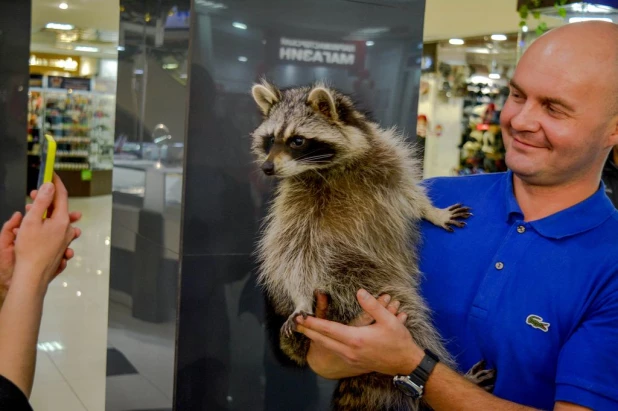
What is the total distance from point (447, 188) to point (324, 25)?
949 millimetres

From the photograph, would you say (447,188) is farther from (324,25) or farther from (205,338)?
(205,338)

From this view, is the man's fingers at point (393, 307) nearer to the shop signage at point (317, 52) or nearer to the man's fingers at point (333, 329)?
the man's fingers at point (333, 329)

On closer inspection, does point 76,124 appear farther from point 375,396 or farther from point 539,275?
point 539,275

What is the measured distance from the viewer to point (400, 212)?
133 centimetres

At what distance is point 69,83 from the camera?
13.6 metres

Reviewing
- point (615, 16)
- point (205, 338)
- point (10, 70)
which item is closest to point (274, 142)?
point (205, 338)

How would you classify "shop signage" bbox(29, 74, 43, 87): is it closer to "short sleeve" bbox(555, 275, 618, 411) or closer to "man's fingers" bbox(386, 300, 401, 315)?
"man's fingers" bbox(386, 300, 401, 315)

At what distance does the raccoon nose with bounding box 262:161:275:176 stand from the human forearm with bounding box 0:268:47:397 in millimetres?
458

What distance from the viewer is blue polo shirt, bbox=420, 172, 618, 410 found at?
1.12 m

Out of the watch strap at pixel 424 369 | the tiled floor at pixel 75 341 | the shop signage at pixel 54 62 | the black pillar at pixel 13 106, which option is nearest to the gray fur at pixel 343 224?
the watch strap at pixel 424 369

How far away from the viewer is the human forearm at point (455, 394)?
113cm

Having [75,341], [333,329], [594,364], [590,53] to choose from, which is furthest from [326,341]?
[75,341]

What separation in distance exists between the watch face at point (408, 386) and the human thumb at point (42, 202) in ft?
2.29

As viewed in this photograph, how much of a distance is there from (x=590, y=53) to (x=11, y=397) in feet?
3.71
